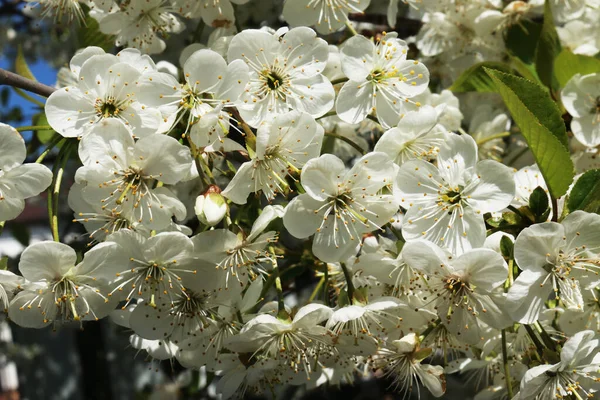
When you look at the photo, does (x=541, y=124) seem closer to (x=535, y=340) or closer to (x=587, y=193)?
(x=587, y=193)

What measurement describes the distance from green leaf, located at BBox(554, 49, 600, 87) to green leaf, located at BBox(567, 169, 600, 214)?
0.66 m

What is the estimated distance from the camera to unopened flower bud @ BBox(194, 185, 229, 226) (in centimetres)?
133

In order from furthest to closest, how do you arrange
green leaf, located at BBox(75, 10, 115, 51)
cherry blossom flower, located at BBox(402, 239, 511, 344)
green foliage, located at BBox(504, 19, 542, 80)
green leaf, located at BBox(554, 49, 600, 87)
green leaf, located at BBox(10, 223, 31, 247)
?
green leaf, located at BBox(10, 223, 31, 247), green foliage, located at BBox(504, 19, 542, 80), green leaf, located at BBox(75, 10, 115, 51), green leaf, located at BBox(554, 49, 600, 87), cherry blossom flower, located at BBox(402, 239, 511, 344)

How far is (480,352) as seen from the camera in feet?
5.53

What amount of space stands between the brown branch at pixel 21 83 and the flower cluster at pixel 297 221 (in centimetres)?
13

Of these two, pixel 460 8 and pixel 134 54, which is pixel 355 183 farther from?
pixel 460 8

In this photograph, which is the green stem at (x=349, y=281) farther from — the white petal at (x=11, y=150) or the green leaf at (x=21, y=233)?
the green leaf at (x=21, y=233)

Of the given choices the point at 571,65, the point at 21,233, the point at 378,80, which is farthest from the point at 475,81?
the point at 21,233

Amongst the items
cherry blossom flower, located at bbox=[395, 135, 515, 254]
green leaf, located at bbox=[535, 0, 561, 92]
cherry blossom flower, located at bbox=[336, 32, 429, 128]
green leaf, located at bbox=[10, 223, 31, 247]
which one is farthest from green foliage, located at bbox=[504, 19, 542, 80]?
green leaf, located at bbox=[10, 223, 31, 247]

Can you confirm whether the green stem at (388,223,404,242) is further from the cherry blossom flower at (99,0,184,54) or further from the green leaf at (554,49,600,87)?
the cherry blossom flower at (99,0,184,54)

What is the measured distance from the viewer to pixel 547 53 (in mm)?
1932

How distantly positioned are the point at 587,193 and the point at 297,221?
2.08 feet

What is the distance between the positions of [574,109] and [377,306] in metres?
0.94

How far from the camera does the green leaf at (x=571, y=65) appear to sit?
6.22ft
